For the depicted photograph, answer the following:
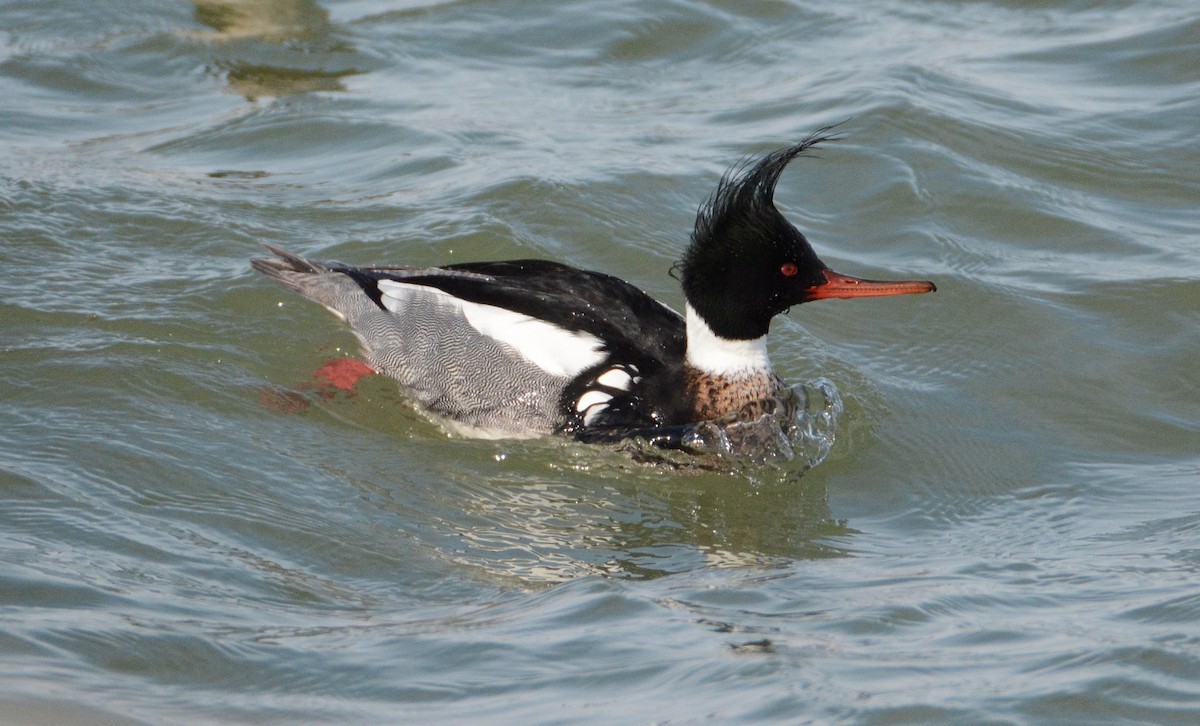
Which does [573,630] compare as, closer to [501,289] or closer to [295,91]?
[501,289]

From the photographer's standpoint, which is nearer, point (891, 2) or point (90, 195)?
point (90, 195)

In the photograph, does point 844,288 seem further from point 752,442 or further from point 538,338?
point 538,338

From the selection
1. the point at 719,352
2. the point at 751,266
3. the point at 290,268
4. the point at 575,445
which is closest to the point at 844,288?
the point at 751,266

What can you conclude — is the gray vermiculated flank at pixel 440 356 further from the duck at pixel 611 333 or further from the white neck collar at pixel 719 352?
the white neck collar at pixel 719 352

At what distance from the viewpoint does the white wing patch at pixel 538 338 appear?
6.96 metres

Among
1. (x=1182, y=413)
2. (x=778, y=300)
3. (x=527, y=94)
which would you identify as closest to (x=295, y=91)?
(x=527, y=94)

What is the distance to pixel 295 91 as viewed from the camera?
11.6 m

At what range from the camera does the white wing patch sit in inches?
274

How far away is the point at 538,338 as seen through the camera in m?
7.07

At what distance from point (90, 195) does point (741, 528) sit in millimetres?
5289

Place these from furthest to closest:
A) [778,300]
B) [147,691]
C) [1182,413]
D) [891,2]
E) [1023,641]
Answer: [891,2] → [1182,413] → [778,300] → [1023,641] → [147,691]

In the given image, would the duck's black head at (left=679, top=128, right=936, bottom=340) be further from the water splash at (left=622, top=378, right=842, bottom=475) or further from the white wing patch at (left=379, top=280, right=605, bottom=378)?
the white wing patch at (left=379, top=280, right=605, bottom=378)

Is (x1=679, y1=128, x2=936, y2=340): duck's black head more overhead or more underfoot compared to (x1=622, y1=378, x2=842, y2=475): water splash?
more overhead

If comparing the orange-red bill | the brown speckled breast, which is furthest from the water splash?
the orange-red bill
